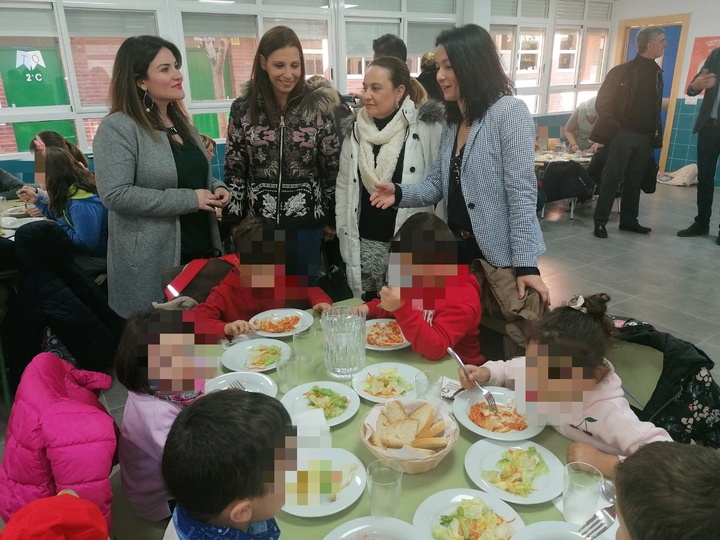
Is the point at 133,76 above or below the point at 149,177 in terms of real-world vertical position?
above

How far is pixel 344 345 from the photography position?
62.6 inches

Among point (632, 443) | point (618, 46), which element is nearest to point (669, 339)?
point (632, 443)

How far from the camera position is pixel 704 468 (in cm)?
77

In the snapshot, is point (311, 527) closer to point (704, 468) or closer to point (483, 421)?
point (483, 421)

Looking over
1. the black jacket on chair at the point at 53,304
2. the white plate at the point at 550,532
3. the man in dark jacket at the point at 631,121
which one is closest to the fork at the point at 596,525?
the white plate at the point at 550,532

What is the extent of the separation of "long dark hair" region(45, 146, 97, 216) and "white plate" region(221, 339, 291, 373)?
196 centimetres

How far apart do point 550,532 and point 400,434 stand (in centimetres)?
38

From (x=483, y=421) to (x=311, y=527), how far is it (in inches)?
21.1

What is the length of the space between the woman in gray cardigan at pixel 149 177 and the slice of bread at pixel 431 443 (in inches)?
61.0

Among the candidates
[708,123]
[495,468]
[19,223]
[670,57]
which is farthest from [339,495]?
[670,57]

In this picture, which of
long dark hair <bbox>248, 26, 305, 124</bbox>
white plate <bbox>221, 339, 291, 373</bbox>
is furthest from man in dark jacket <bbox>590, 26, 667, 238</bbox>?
white plate <bbox>221, 339, 291, 373</bbox>

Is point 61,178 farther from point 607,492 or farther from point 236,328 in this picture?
point 607,492

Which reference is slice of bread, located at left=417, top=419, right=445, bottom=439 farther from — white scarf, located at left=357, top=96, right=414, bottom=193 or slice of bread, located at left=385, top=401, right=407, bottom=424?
white scarf, located at left=357, top=96, right=414, bottom=193

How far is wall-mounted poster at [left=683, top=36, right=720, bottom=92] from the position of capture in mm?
7832
